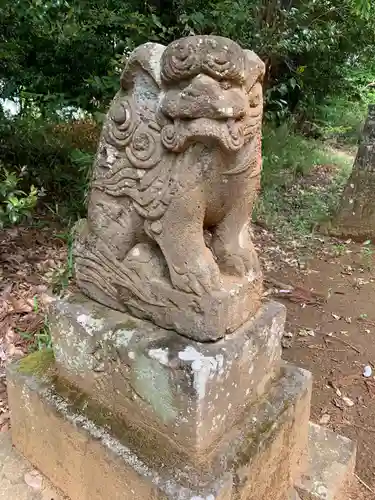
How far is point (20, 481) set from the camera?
1.88 meters

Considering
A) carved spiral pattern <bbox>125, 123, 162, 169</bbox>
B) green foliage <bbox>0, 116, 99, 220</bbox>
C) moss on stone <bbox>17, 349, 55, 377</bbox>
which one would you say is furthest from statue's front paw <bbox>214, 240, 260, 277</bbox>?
green foliage <bbox>0, 116, 99, 220</bbox>

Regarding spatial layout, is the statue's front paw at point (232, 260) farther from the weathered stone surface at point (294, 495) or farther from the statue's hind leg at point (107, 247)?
the weathered stone surface at point (294, 495)

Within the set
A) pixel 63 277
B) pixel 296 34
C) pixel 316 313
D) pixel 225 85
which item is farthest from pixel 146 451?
pixel 296 34

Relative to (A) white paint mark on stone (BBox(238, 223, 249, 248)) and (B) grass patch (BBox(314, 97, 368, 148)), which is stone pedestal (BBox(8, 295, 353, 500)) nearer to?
(A) white paint mark on stone (BBox(238, 223, 249, 248))

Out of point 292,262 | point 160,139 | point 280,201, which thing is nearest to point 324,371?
point 292,262

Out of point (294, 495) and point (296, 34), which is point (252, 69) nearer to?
point (294, 495)

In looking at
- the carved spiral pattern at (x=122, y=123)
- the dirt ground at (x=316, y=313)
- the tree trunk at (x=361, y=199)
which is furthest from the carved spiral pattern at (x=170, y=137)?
the tree trunk at (x=361, y=199)

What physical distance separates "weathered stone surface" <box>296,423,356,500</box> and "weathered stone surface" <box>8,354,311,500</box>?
0.06 m

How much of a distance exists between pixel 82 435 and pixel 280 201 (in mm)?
4234

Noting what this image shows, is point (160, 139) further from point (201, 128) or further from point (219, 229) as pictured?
point (219, 229)

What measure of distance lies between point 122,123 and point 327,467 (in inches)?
58.8

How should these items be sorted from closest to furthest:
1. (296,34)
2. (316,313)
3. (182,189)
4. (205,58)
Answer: (205,58), (182,189), (316,313), (296,34)

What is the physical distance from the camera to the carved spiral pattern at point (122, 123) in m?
1.52

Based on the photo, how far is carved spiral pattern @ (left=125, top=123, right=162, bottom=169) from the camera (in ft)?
4.87
